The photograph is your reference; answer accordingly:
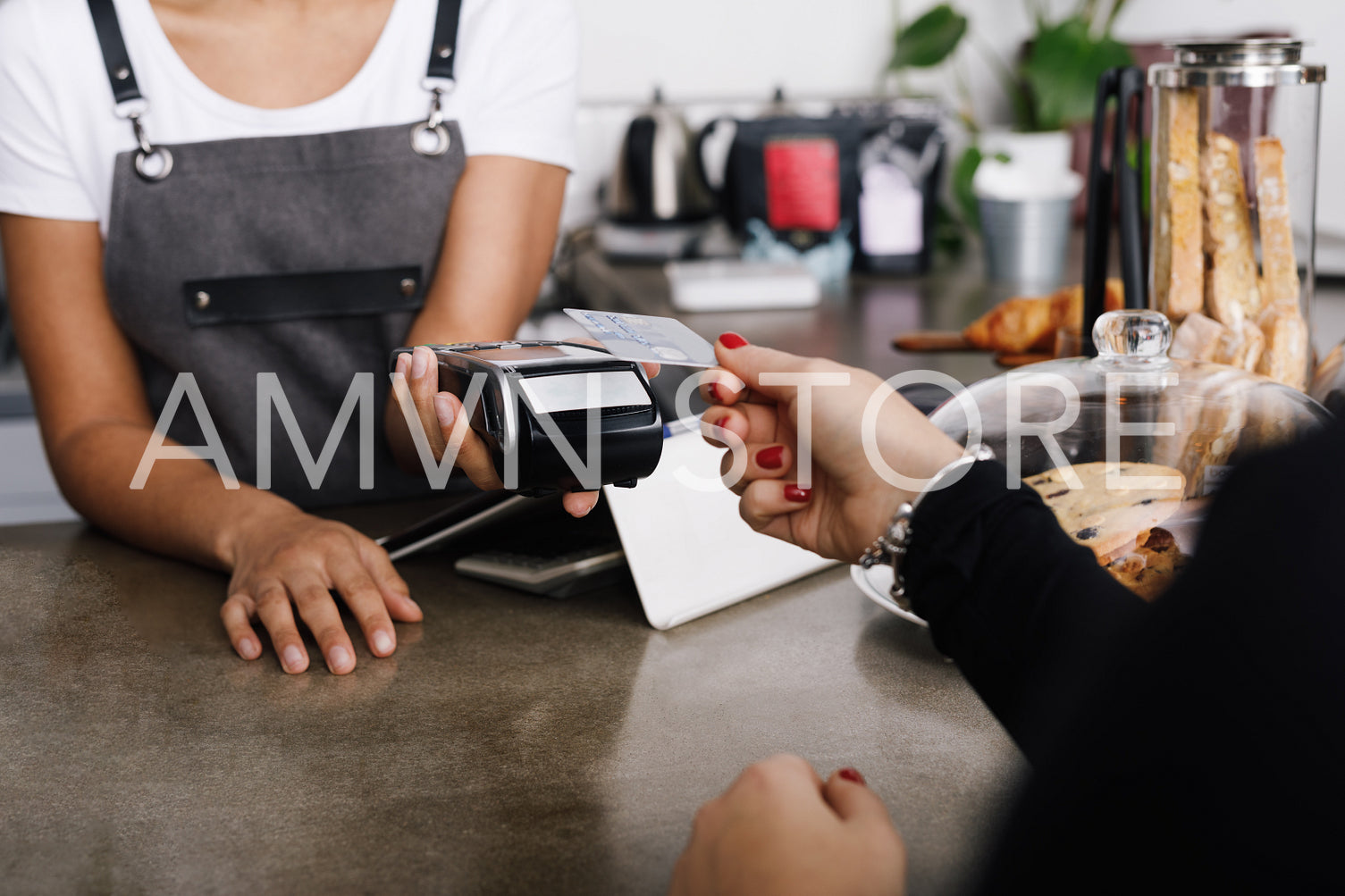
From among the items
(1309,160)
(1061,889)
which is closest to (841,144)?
(1309,160)

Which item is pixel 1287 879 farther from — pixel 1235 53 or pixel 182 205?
pixel 182 205

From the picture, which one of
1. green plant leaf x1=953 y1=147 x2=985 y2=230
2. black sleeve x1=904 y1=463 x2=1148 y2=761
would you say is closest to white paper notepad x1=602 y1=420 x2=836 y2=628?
black sleeve x1=904 y1=463 x2=1148 y2=761

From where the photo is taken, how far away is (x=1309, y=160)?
3.30ft

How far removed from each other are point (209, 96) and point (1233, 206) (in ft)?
3.19

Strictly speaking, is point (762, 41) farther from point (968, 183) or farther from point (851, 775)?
point (851, 775)

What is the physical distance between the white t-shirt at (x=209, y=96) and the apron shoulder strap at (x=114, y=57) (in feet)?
0.04

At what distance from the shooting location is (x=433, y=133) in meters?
1.21

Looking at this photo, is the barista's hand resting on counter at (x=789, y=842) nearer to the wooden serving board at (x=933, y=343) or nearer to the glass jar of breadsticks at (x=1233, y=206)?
the glass jar of breadsticks at (x=1233, y=206)

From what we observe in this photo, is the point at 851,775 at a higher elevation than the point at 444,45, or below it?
below

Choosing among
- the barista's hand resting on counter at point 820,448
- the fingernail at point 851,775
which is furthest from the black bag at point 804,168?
the fingernail at point 851,775

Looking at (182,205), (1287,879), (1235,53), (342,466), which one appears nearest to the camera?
(1287,879)

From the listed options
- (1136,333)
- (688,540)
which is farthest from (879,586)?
(1136,333)

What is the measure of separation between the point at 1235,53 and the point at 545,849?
797 millimetres

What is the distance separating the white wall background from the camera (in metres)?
2.35
